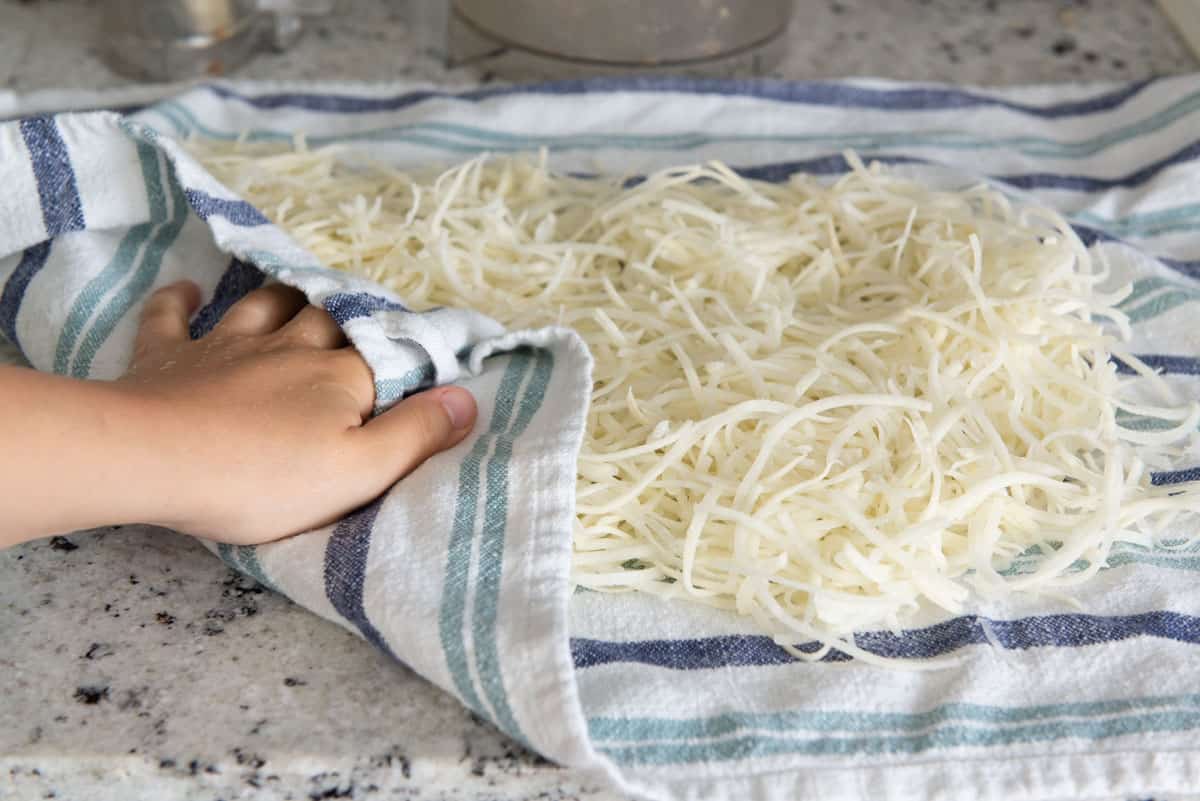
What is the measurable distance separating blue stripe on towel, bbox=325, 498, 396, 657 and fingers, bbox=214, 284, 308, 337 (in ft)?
0.53

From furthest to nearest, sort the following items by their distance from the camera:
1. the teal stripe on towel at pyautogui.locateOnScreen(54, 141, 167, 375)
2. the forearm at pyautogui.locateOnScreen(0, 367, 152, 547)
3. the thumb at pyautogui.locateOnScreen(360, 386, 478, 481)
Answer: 1. the teal stripe on towel at pyautogui.locateOnScreen(54, 141, 167, 375)
2. the thumb at pyautogui.locateOnScreen(360, 386, 478, 481)
3. the forearm at pyautogui.locateOnScreen(0, 367, 152, 547)

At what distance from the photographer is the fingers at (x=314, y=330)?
73 centimetres

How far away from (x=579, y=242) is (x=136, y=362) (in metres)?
0.32

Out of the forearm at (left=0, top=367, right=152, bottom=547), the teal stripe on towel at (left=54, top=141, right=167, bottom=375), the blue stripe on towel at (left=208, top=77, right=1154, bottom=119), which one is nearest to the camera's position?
the forearm at (left=0, top=367, right=152, bottom=547)

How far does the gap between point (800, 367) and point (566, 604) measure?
228mm

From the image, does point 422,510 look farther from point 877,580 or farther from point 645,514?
point 877,580

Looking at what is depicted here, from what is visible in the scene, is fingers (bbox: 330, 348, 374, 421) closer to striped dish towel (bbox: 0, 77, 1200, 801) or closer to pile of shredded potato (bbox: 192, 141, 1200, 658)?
striped dish towel (bbox: 0, 77, 1200, 801)

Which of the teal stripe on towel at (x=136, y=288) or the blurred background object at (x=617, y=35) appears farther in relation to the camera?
the blurred background object at (x=617, y=35)

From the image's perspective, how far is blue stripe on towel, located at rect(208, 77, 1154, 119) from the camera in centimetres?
114

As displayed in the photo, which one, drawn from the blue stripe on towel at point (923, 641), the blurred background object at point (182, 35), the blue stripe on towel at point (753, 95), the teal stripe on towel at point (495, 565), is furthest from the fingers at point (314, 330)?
the blurred background object at point (182, 35)

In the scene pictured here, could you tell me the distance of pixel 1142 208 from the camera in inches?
40.2

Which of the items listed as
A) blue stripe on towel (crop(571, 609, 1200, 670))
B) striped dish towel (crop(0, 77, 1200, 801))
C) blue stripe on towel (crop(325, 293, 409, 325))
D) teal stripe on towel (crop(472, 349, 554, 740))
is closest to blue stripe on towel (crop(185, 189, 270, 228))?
striped dish towel (crop(0, 77, 1200, 801))

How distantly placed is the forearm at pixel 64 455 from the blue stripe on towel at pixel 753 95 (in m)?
0.60

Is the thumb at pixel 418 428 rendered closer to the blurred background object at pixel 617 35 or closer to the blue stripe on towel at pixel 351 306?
the blue stripe on towel at pixel 351 306
